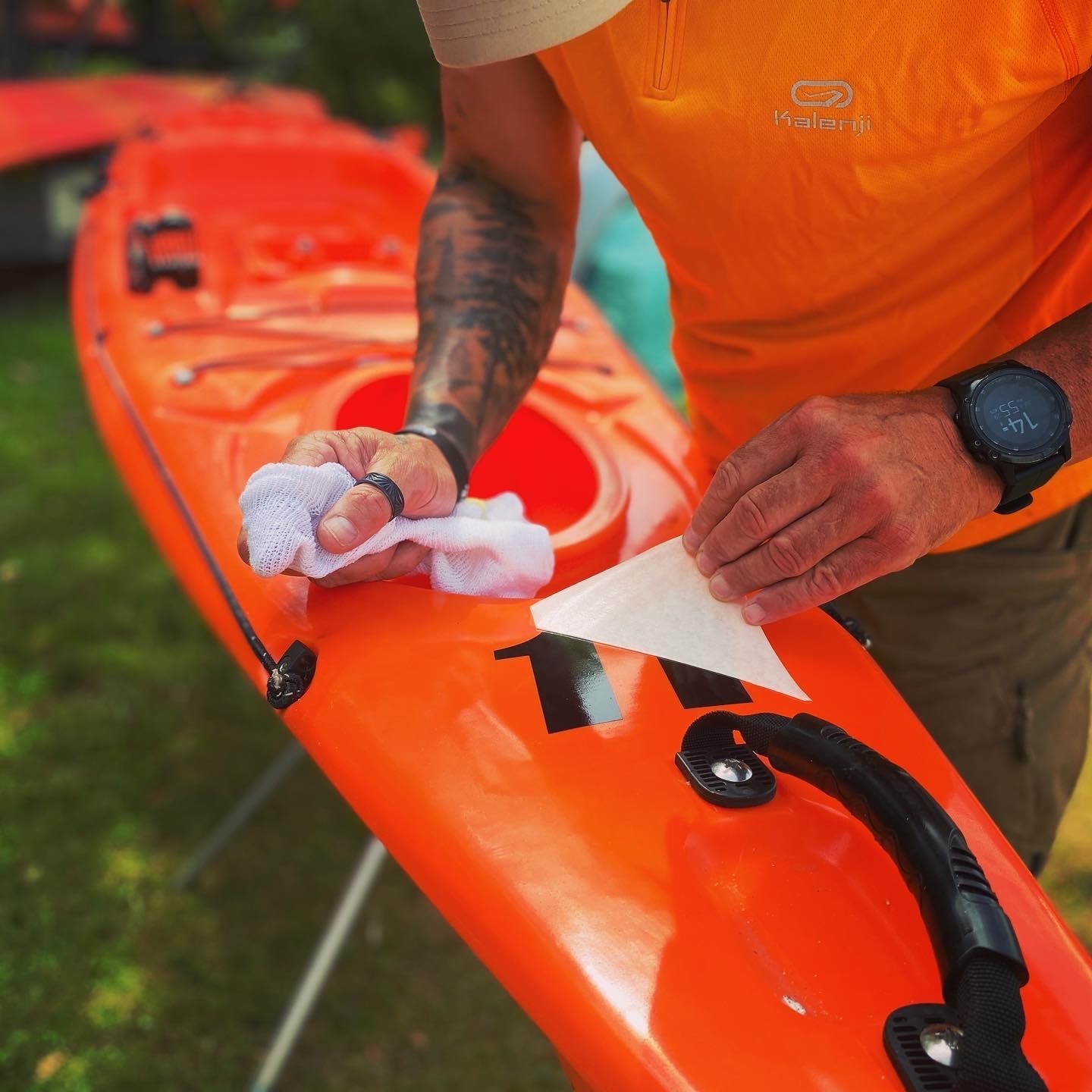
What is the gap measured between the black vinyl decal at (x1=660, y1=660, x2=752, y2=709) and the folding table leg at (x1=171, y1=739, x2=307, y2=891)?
1.26 metres

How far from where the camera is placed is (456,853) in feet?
3.24

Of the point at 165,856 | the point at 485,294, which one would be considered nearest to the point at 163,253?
the point at 485,294

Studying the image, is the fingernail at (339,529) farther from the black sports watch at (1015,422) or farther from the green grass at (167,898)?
the green grass at (167,898)

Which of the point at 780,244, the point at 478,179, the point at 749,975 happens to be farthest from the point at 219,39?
the point at 749,975

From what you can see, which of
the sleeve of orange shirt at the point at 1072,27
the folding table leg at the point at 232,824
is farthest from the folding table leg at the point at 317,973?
the sleeve of orange shirt at the point at 1072,27

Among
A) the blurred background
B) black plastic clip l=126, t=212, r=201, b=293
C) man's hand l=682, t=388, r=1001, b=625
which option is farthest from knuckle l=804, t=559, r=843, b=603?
black plastic clip l=126, t=212, r=201, b=293

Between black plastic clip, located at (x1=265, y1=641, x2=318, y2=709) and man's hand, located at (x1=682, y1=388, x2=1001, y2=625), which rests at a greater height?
man's hand, located at (x1=682, y1=388, x2=1001, y2=625)

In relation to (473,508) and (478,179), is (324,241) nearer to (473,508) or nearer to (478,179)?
(478,179)

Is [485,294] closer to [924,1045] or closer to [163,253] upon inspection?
[924,1045]

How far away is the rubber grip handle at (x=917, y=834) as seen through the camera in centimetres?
79

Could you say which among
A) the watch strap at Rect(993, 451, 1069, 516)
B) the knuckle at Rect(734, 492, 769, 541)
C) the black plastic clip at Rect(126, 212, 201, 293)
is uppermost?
the watch strap at Rect(993, 451, 1069, 516)

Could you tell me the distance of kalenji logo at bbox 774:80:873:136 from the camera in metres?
0.97

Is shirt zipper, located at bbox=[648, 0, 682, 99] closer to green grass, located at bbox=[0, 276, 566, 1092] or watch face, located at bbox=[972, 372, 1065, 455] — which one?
watch face, located at bbox=[972, 372, 1065, 455]

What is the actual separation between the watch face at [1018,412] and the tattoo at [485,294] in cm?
62
